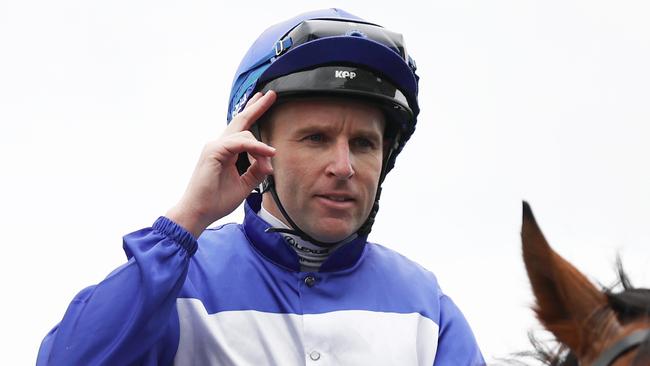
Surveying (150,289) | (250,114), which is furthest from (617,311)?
(250,114)

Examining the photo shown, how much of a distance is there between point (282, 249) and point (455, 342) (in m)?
0.61

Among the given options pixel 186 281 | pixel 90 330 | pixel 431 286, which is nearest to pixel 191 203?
pixel 186 281

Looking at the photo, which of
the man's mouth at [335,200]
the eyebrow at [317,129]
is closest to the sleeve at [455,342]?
the man's mouth at [335,200]

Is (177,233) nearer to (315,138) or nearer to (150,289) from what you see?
(150,289)

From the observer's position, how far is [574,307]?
6.74ft

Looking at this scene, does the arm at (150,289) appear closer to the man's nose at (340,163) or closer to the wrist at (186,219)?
the wrist at (186,219)

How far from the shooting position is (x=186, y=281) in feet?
9.39

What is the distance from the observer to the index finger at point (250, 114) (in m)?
2.89

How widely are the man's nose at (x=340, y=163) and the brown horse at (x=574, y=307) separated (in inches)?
36.8

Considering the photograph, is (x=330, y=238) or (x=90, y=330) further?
(x=330, y=238)

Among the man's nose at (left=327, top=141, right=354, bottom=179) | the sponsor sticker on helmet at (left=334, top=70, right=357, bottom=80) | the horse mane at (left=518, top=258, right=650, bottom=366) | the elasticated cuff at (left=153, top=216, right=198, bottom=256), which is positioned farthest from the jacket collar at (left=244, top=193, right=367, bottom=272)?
the horse mane at (left=518, top=258, right=650, bottom=366)

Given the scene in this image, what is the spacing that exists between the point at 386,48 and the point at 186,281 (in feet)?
3.21

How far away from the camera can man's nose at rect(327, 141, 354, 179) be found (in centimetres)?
289

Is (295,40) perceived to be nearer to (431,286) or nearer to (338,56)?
(338,56)
